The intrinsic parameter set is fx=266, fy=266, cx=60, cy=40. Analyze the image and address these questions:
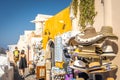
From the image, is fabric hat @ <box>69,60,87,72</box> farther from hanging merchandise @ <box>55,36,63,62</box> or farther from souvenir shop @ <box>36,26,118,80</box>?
hanging merchandise @ <box>55,36,63,62</box>

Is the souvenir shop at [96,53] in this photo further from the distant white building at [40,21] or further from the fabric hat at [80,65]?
the distant white building at [40,21]

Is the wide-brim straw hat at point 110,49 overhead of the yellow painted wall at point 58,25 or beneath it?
beneath

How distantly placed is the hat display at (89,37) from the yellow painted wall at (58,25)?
15.5 feet

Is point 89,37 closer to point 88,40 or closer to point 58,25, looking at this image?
point 88,40

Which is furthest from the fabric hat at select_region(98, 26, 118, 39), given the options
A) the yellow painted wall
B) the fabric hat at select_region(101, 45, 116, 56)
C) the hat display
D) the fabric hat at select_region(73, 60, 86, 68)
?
the yellow painted wall

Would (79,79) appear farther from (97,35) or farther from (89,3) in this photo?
(89,3)

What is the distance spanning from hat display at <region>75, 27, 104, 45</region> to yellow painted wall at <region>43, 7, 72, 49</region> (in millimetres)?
4713

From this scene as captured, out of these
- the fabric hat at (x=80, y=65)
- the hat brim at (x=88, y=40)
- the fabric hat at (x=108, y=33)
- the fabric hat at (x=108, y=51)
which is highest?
the fabric hat at (x=108, y=33)

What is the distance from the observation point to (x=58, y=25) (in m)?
12.9

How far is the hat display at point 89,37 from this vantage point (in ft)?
19.5

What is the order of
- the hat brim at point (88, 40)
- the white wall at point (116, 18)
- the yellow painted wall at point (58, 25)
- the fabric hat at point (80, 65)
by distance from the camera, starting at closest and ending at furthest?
the hat brim at point (88, 40), the fabric hat at point (80, 65), the white wall at point (116, 18), the yellow painted wall at point (58, 25)

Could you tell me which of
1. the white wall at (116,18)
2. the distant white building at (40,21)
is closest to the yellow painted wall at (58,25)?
the white wall at (116,18)

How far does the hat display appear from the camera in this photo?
19.5 ft

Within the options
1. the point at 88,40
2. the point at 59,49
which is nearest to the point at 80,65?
the point at 88,40
